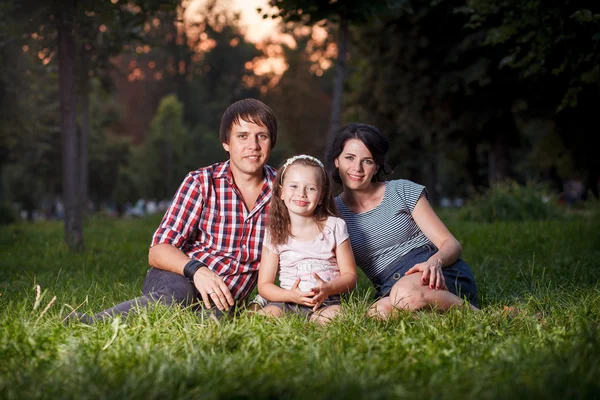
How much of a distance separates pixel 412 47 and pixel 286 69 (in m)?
19.2

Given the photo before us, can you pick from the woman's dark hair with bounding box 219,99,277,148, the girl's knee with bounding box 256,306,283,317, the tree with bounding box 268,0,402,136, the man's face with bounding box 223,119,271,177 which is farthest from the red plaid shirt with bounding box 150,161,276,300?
the tree with bounding box 268,0,402,136

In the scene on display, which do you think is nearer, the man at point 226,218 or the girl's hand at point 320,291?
the girl's hand at point 320,291

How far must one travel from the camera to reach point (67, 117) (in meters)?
9.19

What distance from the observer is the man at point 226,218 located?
4.72 meters

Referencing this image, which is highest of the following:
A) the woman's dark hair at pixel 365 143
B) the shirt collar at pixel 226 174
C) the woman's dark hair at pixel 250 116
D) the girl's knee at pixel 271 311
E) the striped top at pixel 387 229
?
the woman's dark hair at pixel 250 116

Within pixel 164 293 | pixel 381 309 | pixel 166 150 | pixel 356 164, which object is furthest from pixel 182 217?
pixel 166 150

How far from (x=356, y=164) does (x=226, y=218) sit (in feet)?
3.25

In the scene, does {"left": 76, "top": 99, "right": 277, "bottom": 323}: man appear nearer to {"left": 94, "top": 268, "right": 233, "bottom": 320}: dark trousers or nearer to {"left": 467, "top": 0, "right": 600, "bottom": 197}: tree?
{"left": 94, "top": 268, "right": 233, "bottom": 320}: dark trousers

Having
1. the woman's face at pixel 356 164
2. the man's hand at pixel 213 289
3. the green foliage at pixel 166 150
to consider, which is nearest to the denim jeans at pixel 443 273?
the woman's face at pixel 356 164

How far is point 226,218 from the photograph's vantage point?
16.1 feet

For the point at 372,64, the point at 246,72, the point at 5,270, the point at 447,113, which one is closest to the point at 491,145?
the point at 447,113

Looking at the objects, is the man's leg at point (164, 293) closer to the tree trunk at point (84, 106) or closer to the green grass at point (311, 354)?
the green grass at point (311, 354)

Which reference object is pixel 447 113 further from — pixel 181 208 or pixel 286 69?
pixel 286 69

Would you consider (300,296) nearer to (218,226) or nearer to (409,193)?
(218,226)
